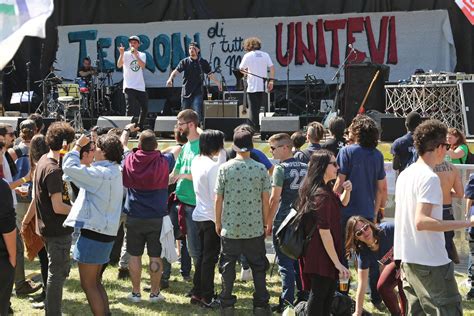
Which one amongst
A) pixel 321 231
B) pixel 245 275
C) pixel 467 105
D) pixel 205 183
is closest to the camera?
pixel 321 231

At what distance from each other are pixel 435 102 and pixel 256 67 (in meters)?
3.07

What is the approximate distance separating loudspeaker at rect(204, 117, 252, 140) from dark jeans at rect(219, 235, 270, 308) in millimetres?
5887

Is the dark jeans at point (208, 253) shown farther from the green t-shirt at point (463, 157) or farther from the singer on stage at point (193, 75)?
the singer on stage at point (193, 75)

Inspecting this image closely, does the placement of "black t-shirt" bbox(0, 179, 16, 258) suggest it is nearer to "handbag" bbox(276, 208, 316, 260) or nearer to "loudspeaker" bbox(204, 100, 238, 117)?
"handbag" bbox(276, 208, 316, 260)

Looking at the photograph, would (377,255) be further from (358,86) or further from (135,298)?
(358,86)

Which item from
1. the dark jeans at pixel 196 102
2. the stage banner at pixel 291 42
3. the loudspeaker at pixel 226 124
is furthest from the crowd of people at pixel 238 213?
the stage banner at pixel 291 42

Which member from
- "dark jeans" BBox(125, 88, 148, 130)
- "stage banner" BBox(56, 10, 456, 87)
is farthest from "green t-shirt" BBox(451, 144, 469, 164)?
"stage banner" BBox(56, 10, 456, 87)

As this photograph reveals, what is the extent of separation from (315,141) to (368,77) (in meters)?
6.45

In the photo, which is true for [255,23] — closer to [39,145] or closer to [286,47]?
[286,47]

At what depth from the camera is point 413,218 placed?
4.28 meters

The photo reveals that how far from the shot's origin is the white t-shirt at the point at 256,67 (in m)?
11.8

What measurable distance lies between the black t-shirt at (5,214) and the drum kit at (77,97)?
853cm

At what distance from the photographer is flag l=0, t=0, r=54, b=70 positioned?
10.7ft

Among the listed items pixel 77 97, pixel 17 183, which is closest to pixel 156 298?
pixel 17 183
